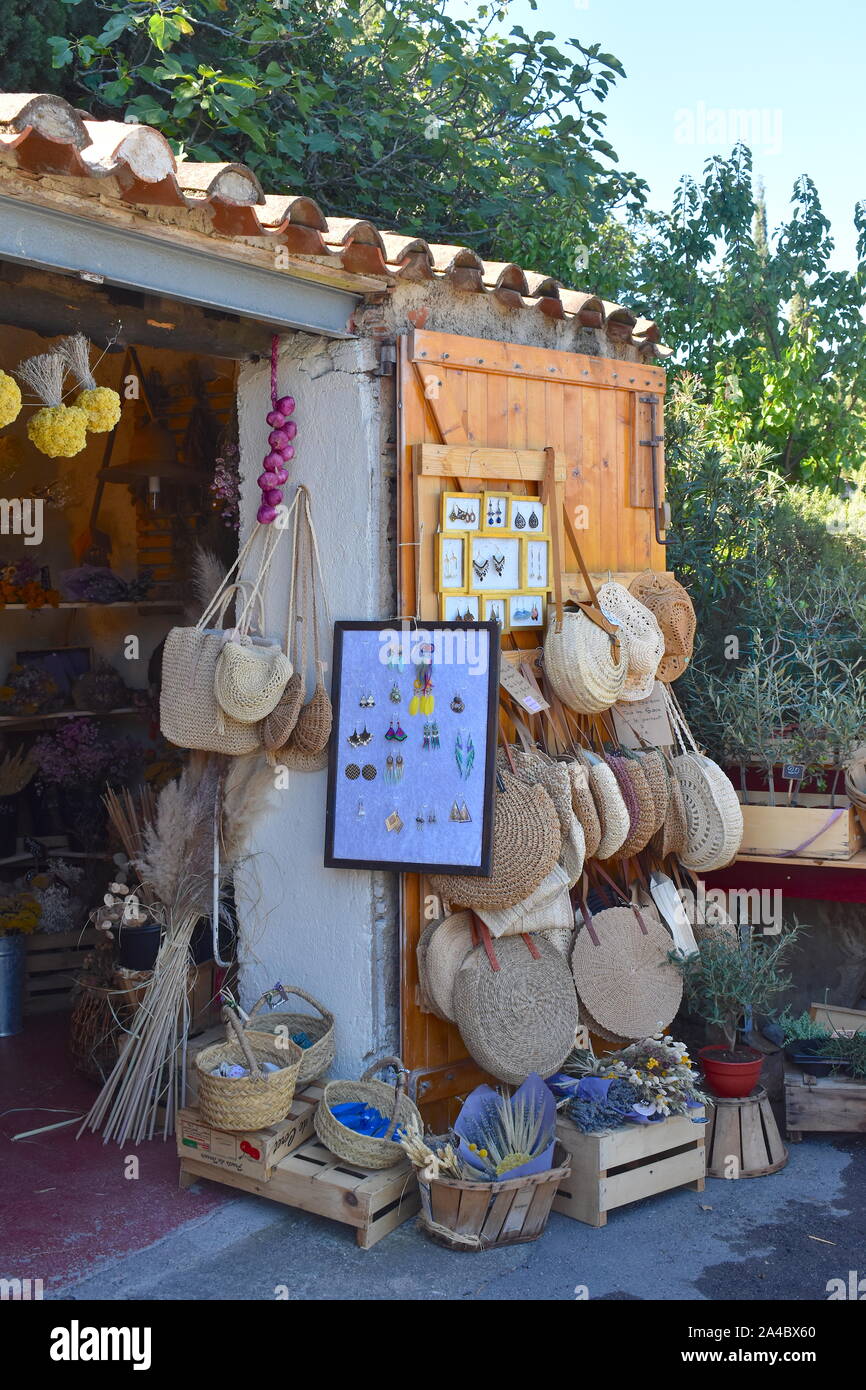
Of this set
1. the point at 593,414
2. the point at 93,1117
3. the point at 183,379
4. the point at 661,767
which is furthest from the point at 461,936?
the point at 183,379

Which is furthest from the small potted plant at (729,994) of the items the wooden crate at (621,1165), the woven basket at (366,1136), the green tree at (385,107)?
the green tree at (385,107)

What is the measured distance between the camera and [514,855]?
4664 millimetres

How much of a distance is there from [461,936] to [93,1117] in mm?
1751

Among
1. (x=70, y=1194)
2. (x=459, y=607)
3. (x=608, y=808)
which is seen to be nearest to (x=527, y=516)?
(x=459, y=607)

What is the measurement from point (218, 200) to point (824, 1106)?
13.5 ft

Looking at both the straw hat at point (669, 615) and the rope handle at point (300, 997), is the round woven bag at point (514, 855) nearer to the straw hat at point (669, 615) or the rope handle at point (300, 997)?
the rope handle at point (300, 997)

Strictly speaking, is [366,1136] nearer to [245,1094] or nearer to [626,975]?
[245,1094]

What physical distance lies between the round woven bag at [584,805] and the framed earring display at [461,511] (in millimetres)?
1048

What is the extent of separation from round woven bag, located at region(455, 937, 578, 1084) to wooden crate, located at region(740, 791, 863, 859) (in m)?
1.34

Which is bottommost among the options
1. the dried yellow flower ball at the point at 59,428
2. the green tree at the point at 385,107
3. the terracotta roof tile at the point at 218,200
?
the dried yellow flower ball at the point at 59,428

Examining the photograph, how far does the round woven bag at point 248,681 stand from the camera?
4.62 meters

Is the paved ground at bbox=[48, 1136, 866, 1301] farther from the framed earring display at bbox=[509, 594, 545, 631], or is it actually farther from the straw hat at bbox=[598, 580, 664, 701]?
the framed earring display at bbox=[509, 594, 545, 631]

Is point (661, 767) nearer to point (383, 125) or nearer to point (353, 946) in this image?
point (353, 946)

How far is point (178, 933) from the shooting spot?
5074mm
